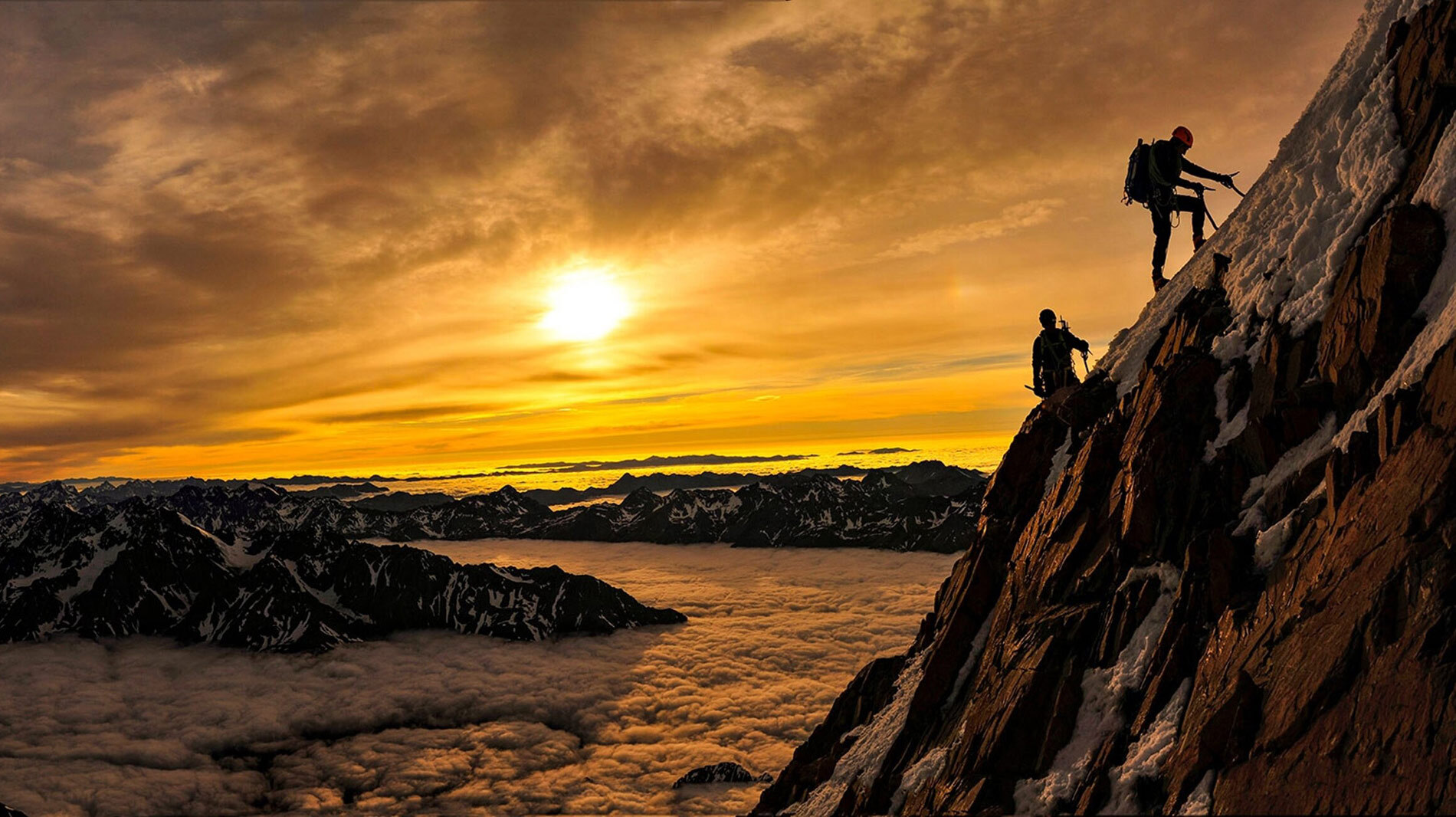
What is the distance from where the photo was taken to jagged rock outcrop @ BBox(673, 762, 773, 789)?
165 meters

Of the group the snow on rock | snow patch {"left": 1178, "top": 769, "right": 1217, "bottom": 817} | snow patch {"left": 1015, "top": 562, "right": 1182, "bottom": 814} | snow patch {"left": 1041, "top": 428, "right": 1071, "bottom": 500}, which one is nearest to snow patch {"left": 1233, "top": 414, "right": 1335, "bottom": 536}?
snow patch {"left": 1015, "top": 562, "right": 1182, "bottom": 814}

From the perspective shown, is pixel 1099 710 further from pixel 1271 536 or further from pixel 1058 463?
pixel 1058 463

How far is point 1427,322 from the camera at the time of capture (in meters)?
16.8

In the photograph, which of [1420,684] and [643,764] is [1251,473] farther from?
[643,764]

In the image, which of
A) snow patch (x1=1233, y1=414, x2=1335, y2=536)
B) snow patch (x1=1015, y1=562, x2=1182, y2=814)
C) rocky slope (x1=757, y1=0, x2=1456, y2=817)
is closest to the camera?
rocky slope (x1=757, y1=0, x2=1456, y2=817)

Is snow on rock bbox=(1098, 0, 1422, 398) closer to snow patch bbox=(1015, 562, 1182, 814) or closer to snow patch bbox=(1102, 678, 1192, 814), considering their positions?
snow patch bbox=(1015, 562, 1182, 814)

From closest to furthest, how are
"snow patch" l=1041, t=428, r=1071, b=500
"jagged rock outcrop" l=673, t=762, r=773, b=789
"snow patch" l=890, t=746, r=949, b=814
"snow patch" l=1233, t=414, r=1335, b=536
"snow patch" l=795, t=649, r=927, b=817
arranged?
"snow patch" l=1233, t=414, r=1335, b=536, "snow patch" l=890, t=746, r=949, b=814, "snow patch" l=1041, t=428, r=1071, b=500, "snow patch" l=795, t=649, r=927, b=817, "jagged rock outcrop" l=673, t=762, r=773, b=789

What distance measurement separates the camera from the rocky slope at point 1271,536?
45.9ft

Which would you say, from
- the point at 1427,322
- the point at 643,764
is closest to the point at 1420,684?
the point at 1427,322

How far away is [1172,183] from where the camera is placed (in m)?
30.0

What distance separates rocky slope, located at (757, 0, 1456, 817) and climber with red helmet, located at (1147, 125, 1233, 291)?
2.20 meters

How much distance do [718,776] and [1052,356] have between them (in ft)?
523

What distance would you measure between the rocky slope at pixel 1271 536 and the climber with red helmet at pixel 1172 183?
7.21 ft

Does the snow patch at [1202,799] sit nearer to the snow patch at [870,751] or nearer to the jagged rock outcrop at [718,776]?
the snow patch at [870,751]
